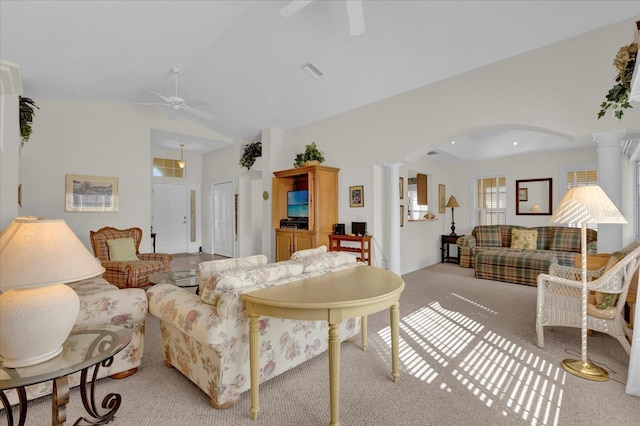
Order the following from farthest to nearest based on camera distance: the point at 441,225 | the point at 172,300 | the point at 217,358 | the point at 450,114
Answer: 1. the point at 441,225
2. the point at 450,114
3. the point at 172,300
4. the point at 217,358

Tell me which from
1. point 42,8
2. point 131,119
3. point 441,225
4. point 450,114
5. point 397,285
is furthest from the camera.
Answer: point 441,225

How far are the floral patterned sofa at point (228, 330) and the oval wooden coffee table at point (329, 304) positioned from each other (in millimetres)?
134

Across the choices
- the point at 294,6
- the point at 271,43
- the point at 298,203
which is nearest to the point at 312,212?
the point at 298,203

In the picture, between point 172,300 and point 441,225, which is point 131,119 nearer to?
point 172,300

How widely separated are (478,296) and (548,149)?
3.92m

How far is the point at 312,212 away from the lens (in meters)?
4.85

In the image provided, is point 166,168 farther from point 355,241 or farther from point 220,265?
point 220,265

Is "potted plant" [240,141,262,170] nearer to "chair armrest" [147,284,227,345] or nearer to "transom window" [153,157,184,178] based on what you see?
"transom window" [153,157,184,178]

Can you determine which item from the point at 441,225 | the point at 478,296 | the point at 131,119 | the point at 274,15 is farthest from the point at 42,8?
the point at 441,225

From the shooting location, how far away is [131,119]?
5.65m

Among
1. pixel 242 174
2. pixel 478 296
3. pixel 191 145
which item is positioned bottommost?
pixel 478 296

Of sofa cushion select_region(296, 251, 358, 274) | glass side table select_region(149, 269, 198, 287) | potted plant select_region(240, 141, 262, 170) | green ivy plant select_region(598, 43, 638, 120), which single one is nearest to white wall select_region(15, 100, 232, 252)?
potted plant select_region(240, 141, 262, 170)

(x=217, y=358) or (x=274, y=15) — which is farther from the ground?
(x=274, y=15)

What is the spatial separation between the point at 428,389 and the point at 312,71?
3.91 m
